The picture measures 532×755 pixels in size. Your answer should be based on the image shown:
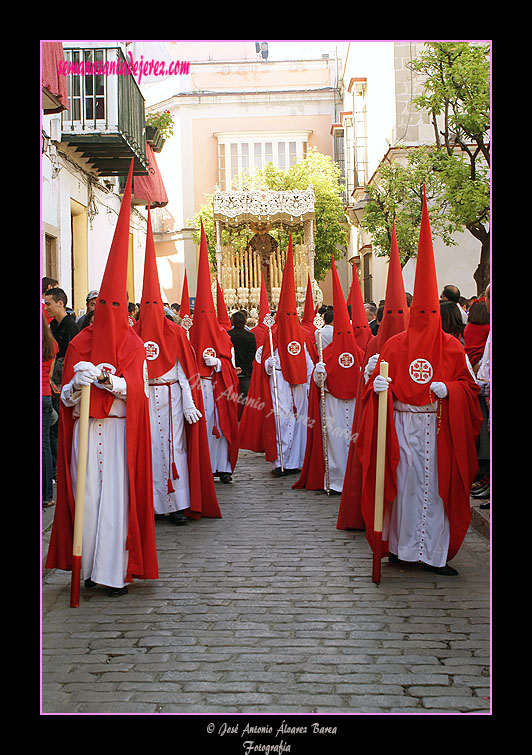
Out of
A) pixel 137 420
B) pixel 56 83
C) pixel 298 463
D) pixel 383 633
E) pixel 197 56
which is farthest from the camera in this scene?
pixel 197 56

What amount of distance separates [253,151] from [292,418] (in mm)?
23013

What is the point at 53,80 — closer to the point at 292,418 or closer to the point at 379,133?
the point at 292,418

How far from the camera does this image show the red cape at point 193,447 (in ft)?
24.8

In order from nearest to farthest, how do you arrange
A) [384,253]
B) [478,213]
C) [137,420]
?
1. [137,420]
2. [478,213]
3. [384,253]

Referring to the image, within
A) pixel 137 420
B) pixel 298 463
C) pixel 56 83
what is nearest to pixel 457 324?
pixel 137 420

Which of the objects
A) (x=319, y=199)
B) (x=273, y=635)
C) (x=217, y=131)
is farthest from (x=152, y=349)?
(x=217, y=131)

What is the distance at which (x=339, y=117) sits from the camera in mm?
31484

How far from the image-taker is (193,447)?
762cm

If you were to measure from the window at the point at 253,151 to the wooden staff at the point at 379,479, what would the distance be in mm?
26525

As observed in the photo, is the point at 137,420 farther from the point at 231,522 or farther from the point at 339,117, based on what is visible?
the point at 339,117

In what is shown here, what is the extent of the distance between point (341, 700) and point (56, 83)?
27.2ft

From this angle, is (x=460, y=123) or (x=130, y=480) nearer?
(x=130, y=480)

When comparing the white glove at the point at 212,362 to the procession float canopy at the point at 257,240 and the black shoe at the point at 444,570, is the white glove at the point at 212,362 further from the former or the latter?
the procession float canopy at the point at 257,240

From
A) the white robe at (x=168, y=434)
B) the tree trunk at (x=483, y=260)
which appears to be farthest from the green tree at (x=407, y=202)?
the white robe at (x=168, y=434)
